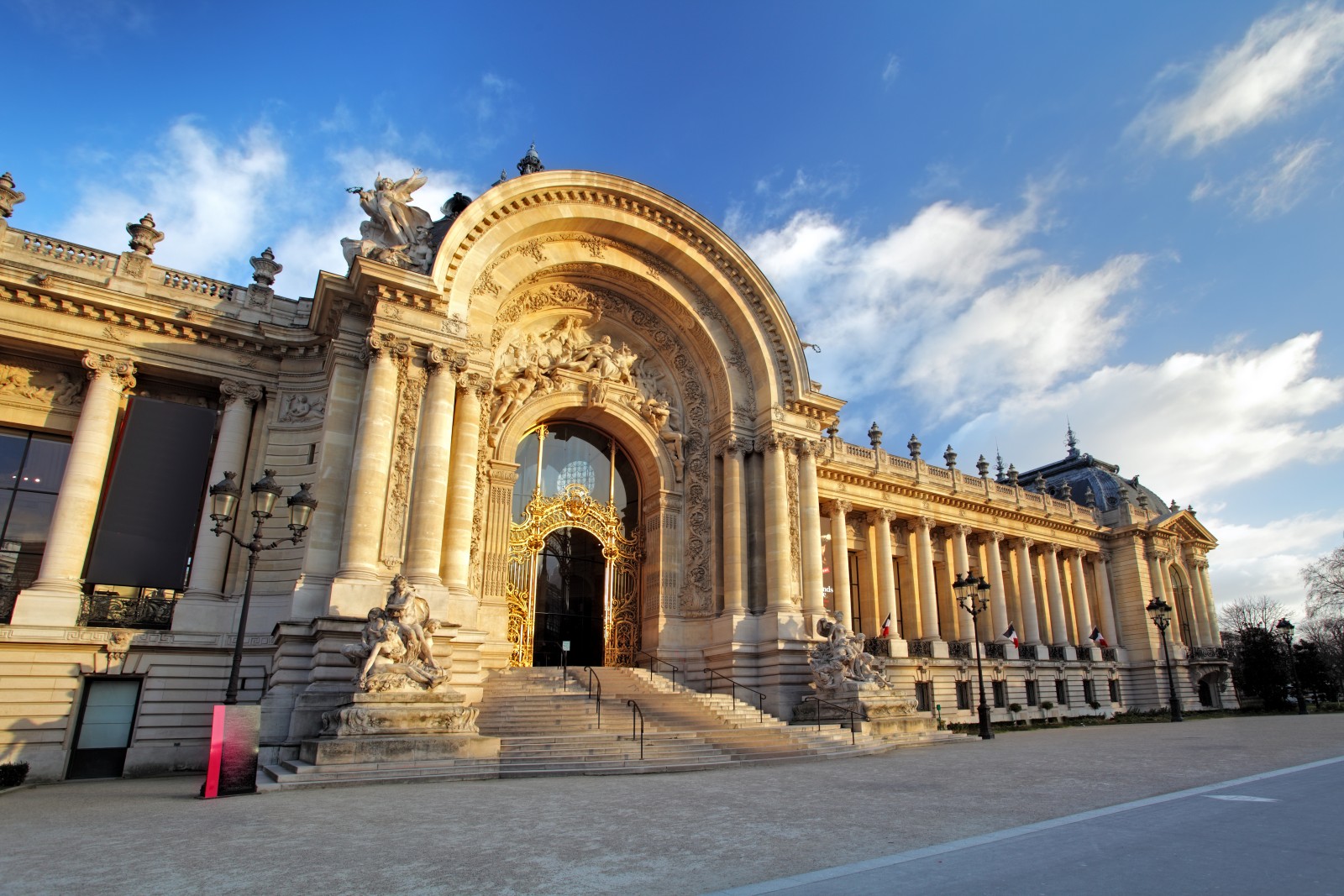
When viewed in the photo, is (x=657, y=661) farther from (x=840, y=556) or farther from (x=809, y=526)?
(x=840, y=556)

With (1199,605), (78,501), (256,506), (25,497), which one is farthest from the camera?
(1199,605)

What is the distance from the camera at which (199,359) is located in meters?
18.8

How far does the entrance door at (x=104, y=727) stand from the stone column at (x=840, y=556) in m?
22.5

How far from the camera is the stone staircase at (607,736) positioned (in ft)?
39.5

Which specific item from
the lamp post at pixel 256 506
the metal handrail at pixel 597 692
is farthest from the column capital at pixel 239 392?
the metal handrail at pixel 597 692

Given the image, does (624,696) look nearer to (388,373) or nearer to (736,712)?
(736,712)

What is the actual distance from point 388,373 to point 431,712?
7.63 metres

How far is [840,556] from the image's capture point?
31.3 meters

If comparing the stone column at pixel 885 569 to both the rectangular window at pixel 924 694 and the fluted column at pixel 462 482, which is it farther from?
the fluted column at pixel 462 482

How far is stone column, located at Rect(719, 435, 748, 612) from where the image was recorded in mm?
22062

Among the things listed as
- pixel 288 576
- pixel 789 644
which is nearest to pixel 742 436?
pixel 789 644

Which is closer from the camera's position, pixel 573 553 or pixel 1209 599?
pixel 573 553

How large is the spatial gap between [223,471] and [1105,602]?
41.0 meters

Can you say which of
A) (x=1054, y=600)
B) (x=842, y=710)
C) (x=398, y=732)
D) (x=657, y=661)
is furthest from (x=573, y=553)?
(x=1054, y=600)
